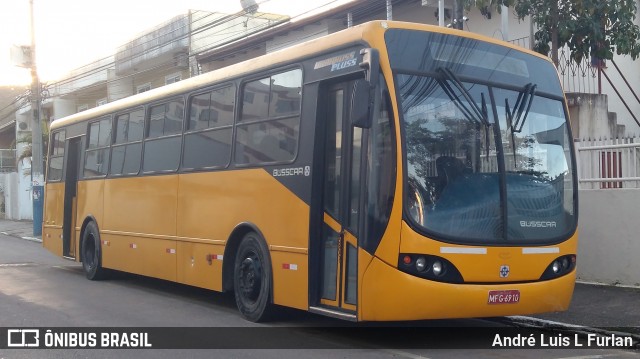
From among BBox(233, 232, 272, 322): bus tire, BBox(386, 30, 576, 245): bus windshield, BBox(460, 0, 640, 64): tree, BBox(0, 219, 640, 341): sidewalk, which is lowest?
BBox(0, 219, 640, 341): sidewalk

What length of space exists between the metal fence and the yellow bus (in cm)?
305

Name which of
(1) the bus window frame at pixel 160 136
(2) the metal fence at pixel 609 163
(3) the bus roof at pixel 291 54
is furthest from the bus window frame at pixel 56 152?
(2) the metal fence at pixel 609 163

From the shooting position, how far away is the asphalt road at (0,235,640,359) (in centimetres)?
794

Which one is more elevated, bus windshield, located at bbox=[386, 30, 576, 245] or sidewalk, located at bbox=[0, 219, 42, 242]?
bus windshield, located at bbox=[386, 30, 576, 245]

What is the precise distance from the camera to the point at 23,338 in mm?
8781

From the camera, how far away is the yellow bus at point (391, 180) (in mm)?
7469

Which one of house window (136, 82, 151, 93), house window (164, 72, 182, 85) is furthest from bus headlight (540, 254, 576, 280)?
house window (136, 82, 151, 93)

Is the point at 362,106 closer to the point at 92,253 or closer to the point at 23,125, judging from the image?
the point at 92,253

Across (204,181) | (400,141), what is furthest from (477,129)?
(204,181)

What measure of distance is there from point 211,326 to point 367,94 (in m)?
3.85

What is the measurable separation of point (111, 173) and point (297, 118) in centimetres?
641

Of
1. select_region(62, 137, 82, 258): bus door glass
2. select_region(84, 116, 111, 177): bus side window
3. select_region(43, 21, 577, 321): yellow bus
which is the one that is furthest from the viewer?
select_region(62, 137, 82, 258): bus door glass

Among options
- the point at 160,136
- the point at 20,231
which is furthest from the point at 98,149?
the point at 20,231

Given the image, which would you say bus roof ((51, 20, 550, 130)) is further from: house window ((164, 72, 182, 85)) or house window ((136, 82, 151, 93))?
house window ((136, 82, 151, 93))
